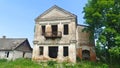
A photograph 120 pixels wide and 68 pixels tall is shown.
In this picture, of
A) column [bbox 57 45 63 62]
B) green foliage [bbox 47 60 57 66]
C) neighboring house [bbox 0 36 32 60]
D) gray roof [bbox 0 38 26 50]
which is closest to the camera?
green foliage [bbox 47 60 57 66]

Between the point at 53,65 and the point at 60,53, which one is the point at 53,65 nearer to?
the point at 53,65

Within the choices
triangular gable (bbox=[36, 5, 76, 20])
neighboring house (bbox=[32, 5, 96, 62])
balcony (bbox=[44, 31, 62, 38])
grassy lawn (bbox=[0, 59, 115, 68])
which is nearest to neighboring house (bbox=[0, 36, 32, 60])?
neighboring house (bbox=[32, 5, 96, 62])

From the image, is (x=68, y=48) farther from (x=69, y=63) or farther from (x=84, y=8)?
(x=84, y=8)

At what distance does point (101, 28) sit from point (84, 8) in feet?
13.3

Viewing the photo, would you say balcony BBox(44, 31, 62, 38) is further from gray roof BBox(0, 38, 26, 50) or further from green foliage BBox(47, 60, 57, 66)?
gray roof BBox(0, 38, 26, 50)

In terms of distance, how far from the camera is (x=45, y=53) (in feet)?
101

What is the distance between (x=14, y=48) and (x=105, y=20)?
58.1ft

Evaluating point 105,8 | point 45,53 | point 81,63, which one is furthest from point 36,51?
point 105,8

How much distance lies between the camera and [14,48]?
1501 inches

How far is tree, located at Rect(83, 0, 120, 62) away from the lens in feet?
91.4

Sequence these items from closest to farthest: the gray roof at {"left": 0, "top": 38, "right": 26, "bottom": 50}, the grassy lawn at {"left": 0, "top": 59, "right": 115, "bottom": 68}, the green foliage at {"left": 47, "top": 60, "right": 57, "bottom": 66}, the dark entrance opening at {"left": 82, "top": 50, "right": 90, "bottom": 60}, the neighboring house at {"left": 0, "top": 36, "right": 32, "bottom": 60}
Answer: the grassy lawn at {"left": 0, "top": 59, "right": 115, "bottom": 68} → the green foliage at {"left": 47, "top": 60, "right": 57, "bottom": 66} → the dark entrance opening at {"left": 82, "top": 50, "right": 90, "bottom": 60} → the neighboring house at {"left": 0, "top": 36, "right": 32, "bottom": 60} → the gray roof at {"left": 0, "top": 38, "right": 26, "bottom": 50}

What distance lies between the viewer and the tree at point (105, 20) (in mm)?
27859

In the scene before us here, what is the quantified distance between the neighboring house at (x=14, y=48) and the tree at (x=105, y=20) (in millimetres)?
15298

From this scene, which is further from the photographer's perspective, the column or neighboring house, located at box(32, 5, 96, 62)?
neighboring house, located at box(32, 5, 96, 62)
